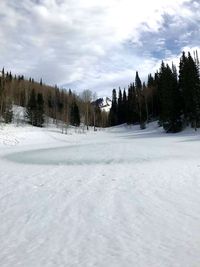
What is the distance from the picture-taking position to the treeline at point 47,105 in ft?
292

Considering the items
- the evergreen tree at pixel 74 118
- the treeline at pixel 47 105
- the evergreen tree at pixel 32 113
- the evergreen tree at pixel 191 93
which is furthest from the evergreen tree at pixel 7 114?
the evergreen tree at pixel 191 93

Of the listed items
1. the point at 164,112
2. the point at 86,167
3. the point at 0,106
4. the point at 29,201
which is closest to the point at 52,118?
the point at 0,106

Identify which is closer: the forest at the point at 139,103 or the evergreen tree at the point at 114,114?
the forest at the point at 139,103

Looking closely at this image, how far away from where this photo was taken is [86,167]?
18.6 meters

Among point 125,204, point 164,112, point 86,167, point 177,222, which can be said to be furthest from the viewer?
point 164,112

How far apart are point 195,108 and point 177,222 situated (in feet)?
157

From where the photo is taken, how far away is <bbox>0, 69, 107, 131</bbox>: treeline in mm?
89000

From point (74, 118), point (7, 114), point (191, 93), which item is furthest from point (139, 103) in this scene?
point (191, 93)

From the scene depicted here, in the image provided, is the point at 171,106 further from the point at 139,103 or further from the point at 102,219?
the point at 102,219

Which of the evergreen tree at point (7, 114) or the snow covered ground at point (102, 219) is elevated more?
the evergreen tree at point (7, 114)

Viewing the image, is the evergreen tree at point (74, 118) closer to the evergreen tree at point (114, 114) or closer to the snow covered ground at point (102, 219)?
the evergreen tree at point (114, 114)

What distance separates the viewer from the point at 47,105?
4943 inches

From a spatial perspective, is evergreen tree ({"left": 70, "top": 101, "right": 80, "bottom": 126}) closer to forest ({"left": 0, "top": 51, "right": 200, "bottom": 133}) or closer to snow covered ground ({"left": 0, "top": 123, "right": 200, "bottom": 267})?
forest ({"left": 0, "top": 51, "right": 200, "bottom": 133})

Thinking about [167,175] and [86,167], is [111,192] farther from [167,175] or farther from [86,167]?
[86,167]
